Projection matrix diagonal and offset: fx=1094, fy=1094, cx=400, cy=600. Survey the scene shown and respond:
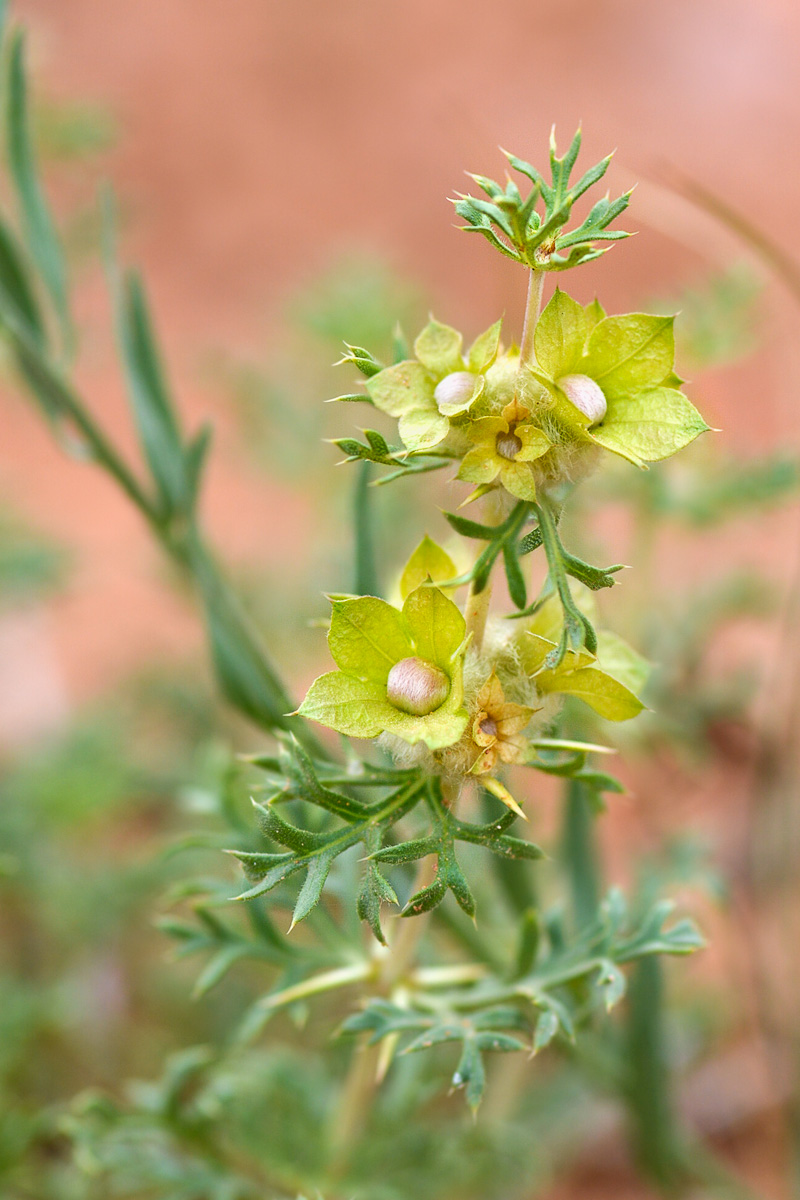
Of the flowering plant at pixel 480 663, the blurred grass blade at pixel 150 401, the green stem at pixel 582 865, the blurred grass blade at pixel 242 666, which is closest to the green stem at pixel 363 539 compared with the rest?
the flowering plant at pixel 480 663

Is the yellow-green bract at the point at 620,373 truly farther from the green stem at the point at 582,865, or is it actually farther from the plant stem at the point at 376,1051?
the green stem at the point at 582,865

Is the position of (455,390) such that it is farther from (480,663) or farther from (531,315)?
(480,663)

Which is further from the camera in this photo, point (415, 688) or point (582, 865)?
point (582, 865)

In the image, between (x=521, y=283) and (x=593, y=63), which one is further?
(x=593, y=63)

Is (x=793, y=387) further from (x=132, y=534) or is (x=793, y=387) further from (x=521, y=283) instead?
(x=132, y=534)

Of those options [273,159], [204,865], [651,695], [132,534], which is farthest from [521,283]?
[273,159]

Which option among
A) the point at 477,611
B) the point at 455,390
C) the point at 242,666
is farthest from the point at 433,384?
the point at 242,666
